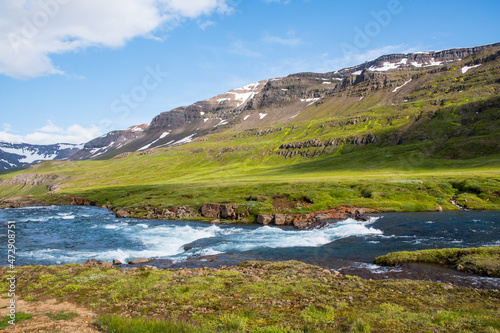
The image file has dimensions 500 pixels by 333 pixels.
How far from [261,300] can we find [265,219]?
125ft

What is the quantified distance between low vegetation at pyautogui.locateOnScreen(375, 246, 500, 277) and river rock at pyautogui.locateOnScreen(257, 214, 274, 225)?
28.8 metres

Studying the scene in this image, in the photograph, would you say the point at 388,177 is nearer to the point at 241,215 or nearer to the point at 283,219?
the point at 283,219

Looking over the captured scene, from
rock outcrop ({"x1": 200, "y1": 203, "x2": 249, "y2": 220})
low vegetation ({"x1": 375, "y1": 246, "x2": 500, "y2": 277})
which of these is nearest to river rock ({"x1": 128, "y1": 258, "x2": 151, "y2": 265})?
low vegetation ({"x1": 375, "y1": 246, "x2": 500, "y2": 277})

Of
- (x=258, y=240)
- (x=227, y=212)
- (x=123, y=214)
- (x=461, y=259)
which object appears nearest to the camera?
(x=461, y=259)

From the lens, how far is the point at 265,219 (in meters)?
54.3

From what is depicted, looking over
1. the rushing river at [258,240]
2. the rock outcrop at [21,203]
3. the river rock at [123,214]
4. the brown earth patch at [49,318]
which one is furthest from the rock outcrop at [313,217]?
the rock outcrop at [21,203]

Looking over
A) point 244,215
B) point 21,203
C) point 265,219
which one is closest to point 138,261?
point 265,219

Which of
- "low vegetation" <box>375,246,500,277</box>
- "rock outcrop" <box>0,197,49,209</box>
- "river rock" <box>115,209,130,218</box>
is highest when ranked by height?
"rock outcrop" <box>0,197,49,209</box>

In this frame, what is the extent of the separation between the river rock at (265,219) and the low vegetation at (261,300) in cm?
2996

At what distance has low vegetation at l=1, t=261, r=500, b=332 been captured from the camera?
12.5 m

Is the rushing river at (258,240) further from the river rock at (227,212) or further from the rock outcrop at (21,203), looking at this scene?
the rock outcrop at (21,203)

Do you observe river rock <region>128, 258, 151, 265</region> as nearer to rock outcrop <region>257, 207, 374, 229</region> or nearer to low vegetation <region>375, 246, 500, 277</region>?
low vegetation <region>375, 246, 500, 277</region>

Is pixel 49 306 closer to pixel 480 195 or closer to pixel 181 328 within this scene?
pixel 181 328

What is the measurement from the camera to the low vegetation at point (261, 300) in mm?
12523
